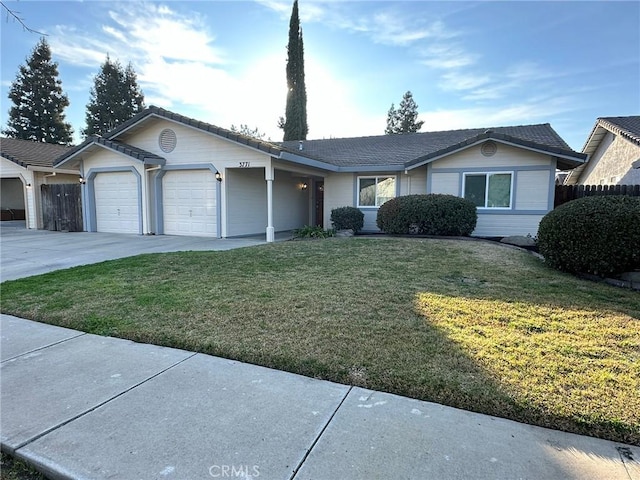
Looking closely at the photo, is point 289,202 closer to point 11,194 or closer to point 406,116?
point 11,194

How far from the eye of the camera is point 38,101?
116ft

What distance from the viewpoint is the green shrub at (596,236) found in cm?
604

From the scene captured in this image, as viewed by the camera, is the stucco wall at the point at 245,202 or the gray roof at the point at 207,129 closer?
the gray roof at the point at 207,129

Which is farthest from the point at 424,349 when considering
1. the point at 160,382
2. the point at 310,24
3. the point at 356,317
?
the point at 310,24

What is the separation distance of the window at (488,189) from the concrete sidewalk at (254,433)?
10735 mm

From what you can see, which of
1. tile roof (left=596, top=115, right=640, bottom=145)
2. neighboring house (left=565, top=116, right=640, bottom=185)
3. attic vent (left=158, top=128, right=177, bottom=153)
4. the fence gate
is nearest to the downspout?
attic vent (left=158, top=128, right=177, bottom=153)

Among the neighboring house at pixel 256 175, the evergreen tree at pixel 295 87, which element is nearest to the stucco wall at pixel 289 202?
the neighboring house at pixel 256 175

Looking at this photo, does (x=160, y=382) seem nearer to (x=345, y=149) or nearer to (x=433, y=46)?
(x=433, y=46)

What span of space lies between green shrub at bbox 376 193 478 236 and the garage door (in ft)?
31.2

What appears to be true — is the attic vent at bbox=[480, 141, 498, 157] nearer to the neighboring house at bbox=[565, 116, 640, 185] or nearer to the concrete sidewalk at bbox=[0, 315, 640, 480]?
the neighboring house at bbox=[565, 116, 640, 185]

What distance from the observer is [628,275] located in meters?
6.06

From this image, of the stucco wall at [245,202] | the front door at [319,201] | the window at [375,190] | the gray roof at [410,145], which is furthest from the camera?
the front door at [319,201]

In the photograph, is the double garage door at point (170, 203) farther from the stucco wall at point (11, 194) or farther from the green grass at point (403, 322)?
the stucco wall at point (11, 194)

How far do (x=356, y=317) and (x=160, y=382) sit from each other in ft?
7.31
